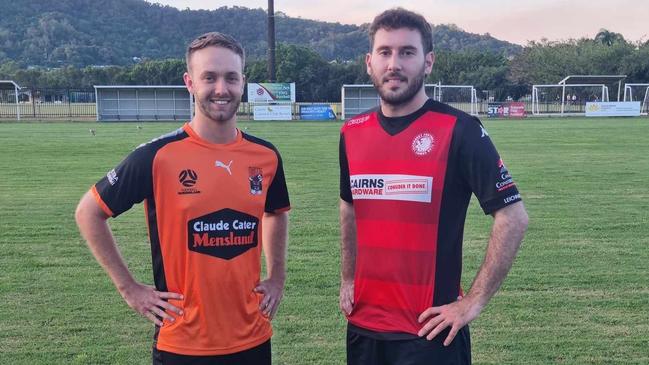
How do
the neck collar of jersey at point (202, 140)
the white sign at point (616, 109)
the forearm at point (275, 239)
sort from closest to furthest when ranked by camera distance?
the neck collar of jersey at point (202, 140) → the forearm at point (275, 239) → the white sign at point (616, 109)

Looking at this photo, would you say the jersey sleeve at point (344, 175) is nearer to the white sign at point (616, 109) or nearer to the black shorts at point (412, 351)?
the black shorts at point (412, 351)

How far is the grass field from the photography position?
4.57 meters

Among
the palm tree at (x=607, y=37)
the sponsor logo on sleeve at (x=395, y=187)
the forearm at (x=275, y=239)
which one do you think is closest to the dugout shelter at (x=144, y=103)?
the forearm at (x=275, y=239)

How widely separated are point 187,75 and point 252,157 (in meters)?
0.50

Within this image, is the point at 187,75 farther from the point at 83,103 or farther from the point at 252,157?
the point at 83,103

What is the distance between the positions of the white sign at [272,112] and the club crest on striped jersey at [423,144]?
37102 millimetres

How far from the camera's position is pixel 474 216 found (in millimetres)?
9023

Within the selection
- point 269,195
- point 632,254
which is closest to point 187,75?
point 269,195

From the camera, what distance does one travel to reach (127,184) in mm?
2801

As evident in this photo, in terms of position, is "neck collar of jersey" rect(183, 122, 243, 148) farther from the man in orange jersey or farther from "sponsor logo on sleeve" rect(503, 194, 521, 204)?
"sponsor logo on sleeve" rect(503, 194, 521, 204)

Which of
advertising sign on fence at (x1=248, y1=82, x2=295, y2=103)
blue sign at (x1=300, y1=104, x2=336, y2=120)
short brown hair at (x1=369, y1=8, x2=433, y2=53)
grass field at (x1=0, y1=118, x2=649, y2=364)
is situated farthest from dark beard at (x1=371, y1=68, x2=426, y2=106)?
advertising sign on fence at (x1=248, y1=82, x2=295, y2=103)

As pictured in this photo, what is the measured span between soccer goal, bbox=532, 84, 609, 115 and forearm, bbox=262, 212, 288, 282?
41598 millimetres

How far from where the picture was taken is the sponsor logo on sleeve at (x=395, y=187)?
9.14ft

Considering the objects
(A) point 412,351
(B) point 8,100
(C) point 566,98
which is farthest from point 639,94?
(A) point 412,351
